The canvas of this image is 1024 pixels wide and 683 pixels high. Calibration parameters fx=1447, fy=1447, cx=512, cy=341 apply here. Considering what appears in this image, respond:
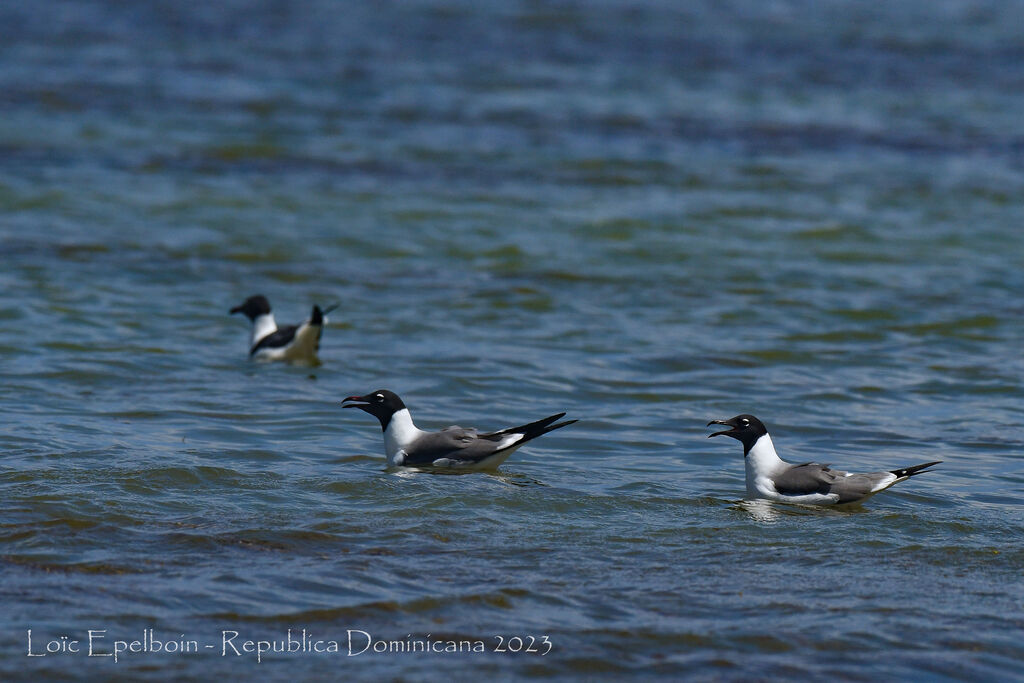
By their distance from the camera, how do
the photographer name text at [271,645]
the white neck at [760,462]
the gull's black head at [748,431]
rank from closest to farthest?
the photographer name text at [271,645]
the white neck at [760,462]
the gull's black head at [748,431]

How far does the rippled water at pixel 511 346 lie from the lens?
255 inches

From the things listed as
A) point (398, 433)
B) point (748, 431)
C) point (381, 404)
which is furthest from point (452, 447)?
point (748, 431)

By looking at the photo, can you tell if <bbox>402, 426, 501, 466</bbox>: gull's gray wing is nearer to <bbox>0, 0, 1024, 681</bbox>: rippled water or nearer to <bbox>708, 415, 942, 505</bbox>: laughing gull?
<bbox>0, 0, 1024, 681</bbox>: rippled water

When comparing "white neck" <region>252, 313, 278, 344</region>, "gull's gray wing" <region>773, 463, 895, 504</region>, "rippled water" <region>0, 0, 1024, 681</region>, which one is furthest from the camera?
"white neck" <region>252, 313, 278, 344</region>

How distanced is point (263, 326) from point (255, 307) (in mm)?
244

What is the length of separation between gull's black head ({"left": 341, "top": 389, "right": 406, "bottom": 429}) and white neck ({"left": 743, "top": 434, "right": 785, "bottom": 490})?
7.59 feet

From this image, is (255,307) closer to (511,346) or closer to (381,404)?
(511,346)

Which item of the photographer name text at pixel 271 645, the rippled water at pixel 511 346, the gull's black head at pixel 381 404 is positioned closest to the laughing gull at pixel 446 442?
the gull's black head at pixel 381 404

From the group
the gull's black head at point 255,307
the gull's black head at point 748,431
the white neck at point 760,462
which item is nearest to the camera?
the white neck at point 760,462

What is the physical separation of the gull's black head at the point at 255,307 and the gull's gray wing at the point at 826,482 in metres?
6.32

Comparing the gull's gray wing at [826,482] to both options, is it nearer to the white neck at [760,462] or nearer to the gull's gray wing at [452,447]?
the white neck at [760,462]

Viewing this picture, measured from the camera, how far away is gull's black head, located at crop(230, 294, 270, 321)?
1352 centimetres

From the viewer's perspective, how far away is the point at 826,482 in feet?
27.9

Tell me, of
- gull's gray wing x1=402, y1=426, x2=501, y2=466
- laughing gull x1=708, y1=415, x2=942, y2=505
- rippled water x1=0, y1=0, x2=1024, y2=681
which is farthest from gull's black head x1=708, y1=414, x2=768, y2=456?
gull's gray wing x1=402, y1=426, x2=501, y2=466
